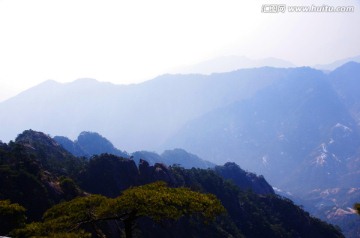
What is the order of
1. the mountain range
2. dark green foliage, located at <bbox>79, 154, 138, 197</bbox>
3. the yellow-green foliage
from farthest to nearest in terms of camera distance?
1. dark green foliage, located at <bbox>79, 154, 138, 197</bbox>
2. the mountain range
3. the yellow-green foliage

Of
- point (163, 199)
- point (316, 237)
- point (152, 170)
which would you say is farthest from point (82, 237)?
point (316, 237)

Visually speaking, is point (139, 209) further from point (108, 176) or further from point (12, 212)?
point (108, 176)

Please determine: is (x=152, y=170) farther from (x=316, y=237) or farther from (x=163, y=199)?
(x=163, y=199)

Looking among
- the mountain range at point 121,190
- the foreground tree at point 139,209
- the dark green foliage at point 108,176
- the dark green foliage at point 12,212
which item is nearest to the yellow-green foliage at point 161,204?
the foreground tree at point 139,209

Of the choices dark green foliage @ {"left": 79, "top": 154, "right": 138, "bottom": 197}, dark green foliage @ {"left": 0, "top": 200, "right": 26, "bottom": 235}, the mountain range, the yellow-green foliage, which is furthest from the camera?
dark green foliage @ {"left": 79, "top": 154, "right": 138, "bottom": 197}

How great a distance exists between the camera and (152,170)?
121375mm

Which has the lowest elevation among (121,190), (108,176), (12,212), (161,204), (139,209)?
(121,190)

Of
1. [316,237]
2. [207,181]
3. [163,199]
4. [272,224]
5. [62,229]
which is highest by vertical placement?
[163,199]

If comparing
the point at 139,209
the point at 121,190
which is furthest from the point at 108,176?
the point at 139,209

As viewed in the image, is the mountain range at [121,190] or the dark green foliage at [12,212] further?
the mountain range at [121,190]

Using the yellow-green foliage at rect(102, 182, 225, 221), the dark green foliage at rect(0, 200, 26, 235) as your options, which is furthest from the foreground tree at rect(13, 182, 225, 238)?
the dark green foliage at rect(0, 200, 26, 235)

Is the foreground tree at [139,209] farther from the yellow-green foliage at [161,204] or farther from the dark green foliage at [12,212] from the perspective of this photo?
the dark green foliage at [12,212]

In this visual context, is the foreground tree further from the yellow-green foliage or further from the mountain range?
the mountain range

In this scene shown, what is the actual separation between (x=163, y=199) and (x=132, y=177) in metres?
102
